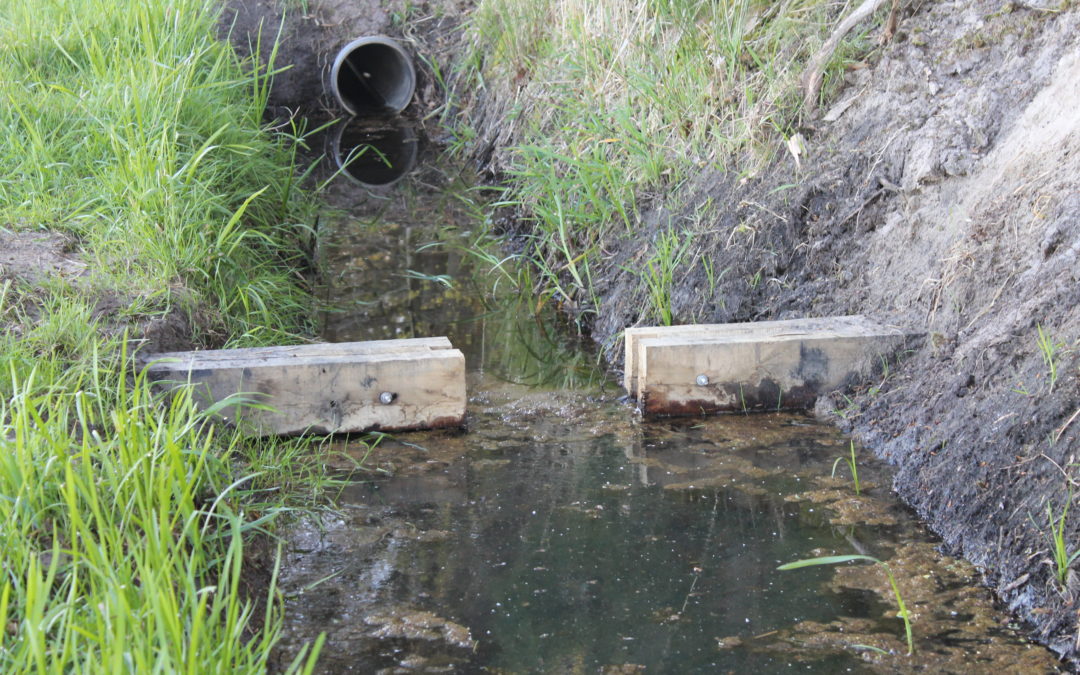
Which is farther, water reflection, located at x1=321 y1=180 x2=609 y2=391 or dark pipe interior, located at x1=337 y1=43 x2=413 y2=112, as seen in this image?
dark pipe interior, located at x1=337 y1=43 x2=413 y2=112

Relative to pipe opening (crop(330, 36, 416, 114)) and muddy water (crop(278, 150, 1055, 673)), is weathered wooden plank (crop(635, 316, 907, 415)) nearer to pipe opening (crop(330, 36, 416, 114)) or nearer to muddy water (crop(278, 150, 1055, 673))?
muddy water (crop(278, 150, 1055, 673))

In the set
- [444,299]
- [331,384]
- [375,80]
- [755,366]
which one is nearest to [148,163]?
[331,384]

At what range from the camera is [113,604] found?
1.70 meters

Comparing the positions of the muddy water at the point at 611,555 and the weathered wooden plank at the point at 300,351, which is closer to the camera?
the muddy water at the point at 611,555

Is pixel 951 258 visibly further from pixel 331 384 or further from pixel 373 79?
pixel 373 79

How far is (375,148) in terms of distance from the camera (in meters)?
7.29

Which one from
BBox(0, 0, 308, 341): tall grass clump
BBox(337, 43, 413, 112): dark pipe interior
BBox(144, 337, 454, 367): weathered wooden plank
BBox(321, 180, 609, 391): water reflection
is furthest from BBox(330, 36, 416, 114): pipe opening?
BBox(144, 337, 454, 367): weathered wooden plank

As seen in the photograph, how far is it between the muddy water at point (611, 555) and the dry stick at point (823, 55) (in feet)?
4.93

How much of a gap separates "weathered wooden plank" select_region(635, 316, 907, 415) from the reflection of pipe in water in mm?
3809

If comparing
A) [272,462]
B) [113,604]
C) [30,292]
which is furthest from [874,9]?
[113,604]

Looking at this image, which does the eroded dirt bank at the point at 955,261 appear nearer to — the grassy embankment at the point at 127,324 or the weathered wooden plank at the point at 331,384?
the weathered wooden plank at the point at 331,384

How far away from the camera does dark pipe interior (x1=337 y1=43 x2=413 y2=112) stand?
8805 millimetres

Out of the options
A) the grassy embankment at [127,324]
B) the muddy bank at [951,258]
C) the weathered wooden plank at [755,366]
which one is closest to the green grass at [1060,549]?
the muddy bank at [951,258]

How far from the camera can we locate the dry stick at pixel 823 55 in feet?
13.7
